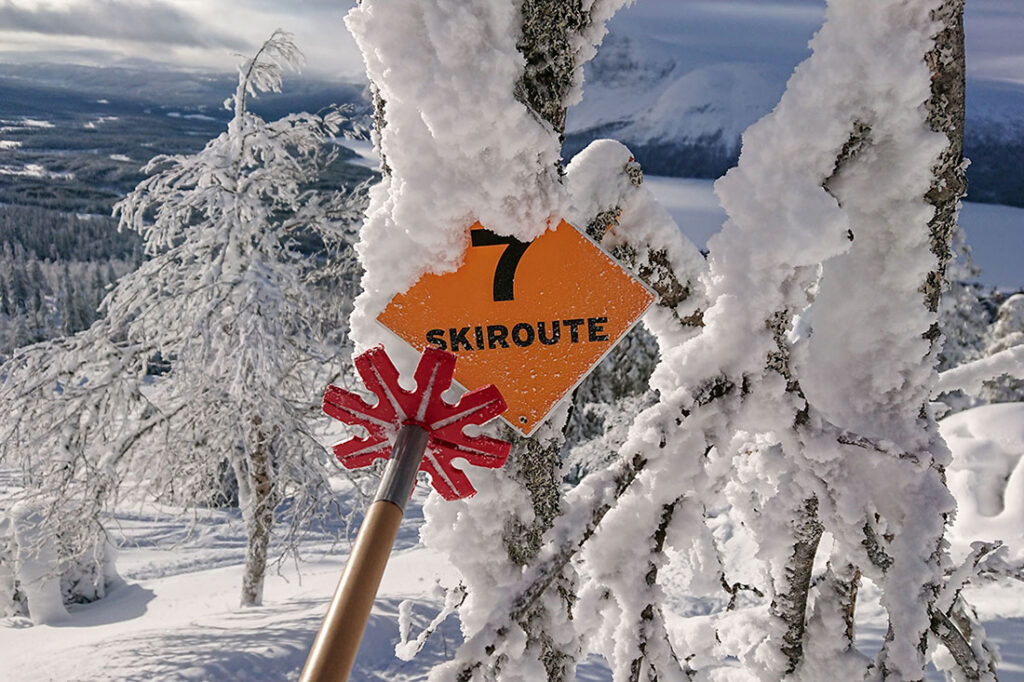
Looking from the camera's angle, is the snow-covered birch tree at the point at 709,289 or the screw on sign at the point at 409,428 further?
the snow-covered birch tree at the point at 709,289

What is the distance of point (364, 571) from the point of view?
0.90 meters

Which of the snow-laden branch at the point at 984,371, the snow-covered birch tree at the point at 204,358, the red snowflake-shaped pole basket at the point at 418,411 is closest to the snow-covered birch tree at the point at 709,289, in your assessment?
the red snowflake-shaped pole basket at the point at 418,411

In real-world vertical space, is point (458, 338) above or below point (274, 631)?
above

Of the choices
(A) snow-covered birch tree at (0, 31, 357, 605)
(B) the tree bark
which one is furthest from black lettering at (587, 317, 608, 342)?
(B) the tree bark

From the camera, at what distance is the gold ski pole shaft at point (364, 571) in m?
0.81

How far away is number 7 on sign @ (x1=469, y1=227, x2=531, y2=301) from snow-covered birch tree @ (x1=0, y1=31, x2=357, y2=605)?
6.01 metres

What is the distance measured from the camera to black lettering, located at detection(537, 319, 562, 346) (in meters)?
1.36

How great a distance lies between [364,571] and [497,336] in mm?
575

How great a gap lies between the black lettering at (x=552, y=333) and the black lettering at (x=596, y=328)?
0.20 feet

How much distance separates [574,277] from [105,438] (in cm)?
789

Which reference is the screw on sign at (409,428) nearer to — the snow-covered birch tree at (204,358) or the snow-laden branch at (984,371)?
the snow-laden branch at (984,371)

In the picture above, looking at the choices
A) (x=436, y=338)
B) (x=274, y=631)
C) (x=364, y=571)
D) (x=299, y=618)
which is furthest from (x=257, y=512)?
(x=364, y=571)

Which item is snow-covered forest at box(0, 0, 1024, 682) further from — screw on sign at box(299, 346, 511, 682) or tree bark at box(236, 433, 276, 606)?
tree bark at box(236, 433, 276, 606)

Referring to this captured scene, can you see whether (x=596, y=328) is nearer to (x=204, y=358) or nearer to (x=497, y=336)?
(x=497, y=336)
